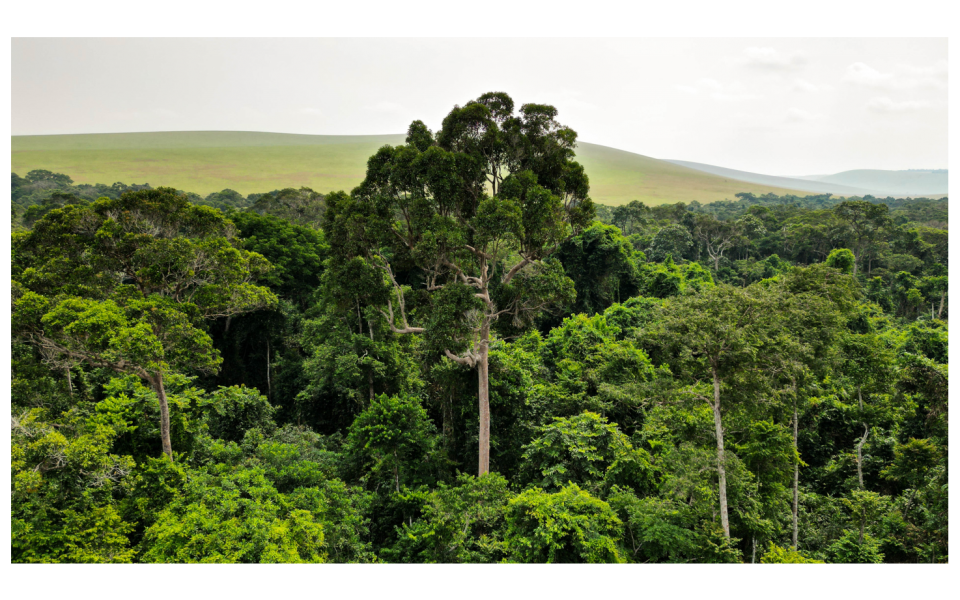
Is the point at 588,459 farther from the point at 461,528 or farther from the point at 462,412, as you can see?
the point at 462,412

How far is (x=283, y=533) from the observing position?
832 cm

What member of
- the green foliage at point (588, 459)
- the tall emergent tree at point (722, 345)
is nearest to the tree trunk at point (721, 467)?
the tall emergent tree at point (722, 345)

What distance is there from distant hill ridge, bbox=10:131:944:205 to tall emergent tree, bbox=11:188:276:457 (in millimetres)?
54228

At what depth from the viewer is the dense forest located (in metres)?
9.07

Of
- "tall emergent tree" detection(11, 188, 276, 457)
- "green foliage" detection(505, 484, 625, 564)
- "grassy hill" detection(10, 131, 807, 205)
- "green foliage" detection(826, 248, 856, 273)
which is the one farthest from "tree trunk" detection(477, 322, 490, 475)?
"grassy hill" detection(10, 131, 807, 205)

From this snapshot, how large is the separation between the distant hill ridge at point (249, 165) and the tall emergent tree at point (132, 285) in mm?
54228

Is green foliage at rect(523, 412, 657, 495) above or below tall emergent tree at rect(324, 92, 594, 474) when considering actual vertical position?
below

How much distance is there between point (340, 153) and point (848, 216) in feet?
359

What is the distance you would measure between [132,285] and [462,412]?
34.3 feet

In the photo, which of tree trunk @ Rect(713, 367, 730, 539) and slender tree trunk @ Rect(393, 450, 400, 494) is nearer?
tree trunk @ Rect(713, 367, 730, 539)

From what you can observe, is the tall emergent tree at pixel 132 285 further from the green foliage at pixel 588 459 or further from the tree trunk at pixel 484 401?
the green foliage at pixel 588 459

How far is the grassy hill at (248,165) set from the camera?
85250 mm

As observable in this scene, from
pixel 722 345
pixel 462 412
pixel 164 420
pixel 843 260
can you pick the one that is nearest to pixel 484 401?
pixel 462 412

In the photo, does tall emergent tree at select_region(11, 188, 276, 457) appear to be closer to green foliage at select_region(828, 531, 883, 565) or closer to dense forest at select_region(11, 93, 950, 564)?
dense forest at select_region(11, 93, 950, 564)
